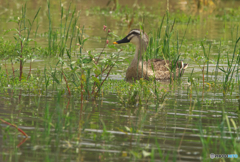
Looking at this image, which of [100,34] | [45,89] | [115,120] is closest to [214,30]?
[100,34]

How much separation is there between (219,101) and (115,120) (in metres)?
2.34

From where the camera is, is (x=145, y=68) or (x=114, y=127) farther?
(x=145, y=68)

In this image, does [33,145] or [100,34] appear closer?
[33,145]

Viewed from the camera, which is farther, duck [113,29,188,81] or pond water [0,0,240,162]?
duck [113,29,188,81]

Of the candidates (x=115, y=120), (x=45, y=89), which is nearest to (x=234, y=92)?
(x=115, y=120)

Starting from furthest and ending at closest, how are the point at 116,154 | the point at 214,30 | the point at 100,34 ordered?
1. the point at 214,30
2. the point at 100,34
3. the point at 116,154

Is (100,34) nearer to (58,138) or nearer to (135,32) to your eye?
(135,32)

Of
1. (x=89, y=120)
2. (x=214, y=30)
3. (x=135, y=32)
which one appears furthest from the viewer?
(x=214, y=30)

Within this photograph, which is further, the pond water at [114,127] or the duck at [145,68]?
the duck at [145,68]

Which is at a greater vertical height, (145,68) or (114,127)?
(114,127)

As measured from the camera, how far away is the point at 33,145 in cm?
487

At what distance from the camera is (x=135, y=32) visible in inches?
425

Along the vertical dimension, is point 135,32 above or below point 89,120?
above

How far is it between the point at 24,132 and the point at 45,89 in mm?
2762
